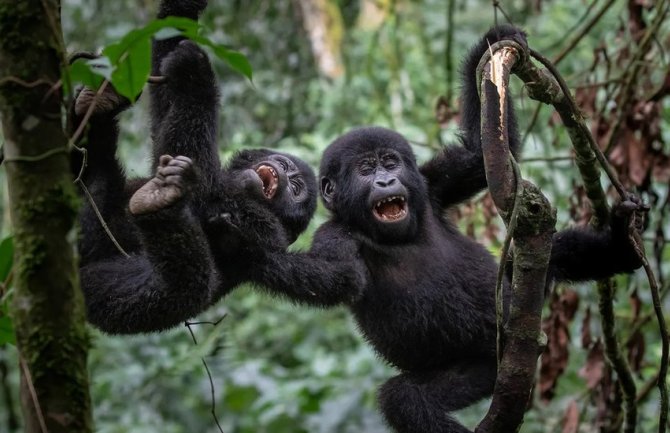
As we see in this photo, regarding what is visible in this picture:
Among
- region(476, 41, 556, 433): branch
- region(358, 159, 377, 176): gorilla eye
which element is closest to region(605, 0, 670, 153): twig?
region(358, 159, 377, 176): gorilla eye

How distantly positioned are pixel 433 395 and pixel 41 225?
2644mm

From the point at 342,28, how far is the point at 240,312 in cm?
458

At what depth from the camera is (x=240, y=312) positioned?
35.4 ft

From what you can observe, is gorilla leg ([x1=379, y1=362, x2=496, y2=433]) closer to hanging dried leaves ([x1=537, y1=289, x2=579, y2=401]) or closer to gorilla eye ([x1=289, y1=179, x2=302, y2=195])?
hanging dried leaves ([x1=537, y1=289, x2=579, y2=401])

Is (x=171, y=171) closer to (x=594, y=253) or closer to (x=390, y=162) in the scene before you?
(x=390, y=162)

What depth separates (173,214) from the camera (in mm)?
3564

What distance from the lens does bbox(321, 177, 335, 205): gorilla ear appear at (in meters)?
4.84

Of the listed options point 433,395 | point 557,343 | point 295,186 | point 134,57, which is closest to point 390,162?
point 295,186

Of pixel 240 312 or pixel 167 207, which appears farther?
pixel 240 312

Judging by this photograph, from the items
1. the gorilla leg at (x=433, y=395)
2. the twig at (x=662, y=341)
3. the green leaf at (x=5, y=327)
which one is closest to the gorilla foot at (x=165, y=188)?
the green leaf at (x=5, y=327)

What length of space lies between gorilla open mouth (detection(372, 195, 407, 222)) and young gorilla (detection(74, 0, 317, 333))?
1.68 ft

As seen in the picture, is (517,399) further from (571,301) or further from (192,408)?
(192,408)

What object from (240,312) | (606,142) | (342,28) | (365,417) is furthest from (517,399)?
(342,28)

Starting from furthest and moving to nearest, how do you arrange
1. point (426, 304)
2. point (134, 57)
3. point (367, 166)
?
point (367, 166), point (426, 304), point (134, 57)
